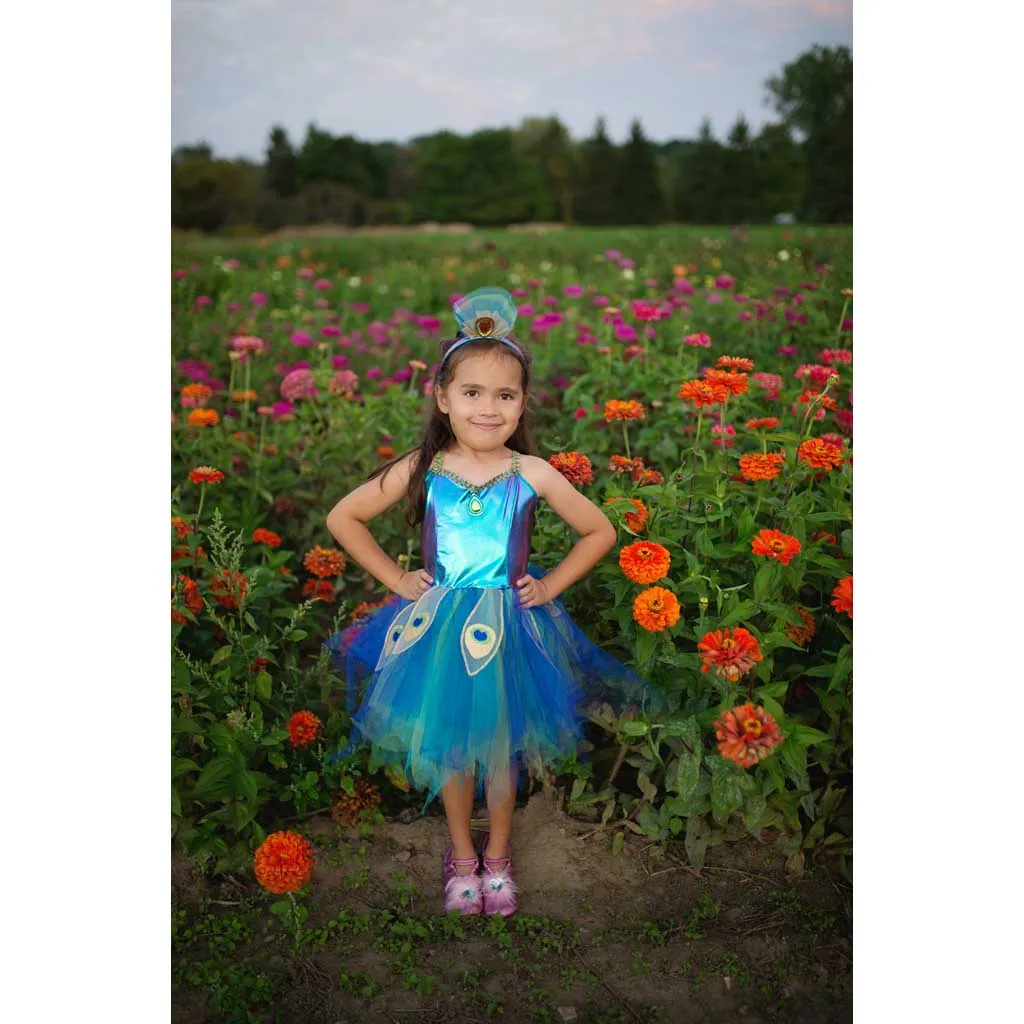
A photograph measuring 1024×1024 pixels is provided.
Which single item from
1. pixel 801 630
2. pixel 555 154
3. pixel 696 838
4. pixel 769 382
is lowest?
pixel 696 838

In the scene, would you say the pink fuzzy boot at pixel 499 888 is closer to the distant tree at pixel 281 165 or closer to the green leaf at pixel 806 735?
the green leaf at pixel 806 735

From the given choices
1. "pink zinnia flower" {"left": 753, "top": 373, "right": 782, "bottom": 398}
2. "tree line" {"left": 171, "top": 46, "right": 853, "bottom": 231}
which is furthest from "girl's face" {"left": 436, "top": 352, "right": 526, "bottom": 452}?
"tree line" {"left": 171, "top": 46, "right": 853, "bottom": 231}

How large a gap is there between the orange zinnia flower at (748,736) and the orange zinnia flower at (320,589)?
0.99 metres

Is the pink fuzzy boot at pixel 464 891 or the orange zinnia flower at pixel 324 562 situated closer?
the pink fuzzy boot at pixel 464 891

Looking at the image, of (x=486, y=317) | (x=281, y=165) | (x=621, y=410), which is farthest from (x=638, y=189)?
(x=486, y=317)

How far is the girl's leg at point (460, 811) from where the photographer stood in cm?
157

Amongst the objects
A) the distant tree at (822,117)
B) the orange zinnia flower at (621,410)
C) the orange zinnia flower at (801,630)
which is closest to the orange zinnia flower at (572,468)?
the orange zinnia flower at (621,410)

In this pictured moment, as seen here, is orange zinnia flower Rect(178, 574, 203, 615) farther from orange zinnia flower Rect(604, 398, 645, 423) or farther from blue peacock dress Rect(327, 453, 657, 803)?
orange zinnia flower Rect(604, 398, 645, 423)

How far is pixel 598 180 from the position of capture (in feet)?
15.9

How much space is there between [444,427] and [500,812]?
66 centimetres

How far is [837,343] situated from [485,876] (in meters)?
1.94

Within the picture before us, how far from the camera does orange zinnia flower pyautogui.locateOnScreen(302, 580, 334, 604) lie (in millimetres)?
2023

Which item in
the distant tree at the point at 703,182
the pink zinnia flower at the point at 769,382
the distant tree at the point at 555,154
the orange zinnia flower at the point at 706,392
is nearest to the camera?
the orange zinnia flower at the point at 706,392

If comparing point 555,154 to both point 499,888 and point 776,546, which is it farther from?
point 499,888
